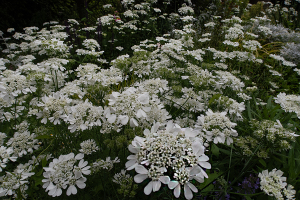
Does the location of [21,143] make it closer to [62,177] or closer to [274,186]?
[62,177]

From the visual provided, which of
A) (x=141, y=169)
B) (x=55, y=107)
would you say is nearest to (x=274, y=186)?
(x=141, y=169)

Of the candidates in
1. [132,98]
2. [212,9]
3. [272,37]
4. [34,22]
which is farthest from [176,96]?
[34,22]

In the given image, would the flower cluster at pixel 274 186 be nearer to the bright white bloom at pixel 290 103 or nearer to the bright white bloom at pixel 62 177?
the bright white bloom at pixel 290 103

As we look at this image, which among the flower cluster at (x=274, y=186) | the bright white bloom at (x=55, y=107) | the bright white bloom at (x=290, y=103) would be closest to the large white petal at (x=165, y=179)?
the flower cluster at (x=274, y=186)

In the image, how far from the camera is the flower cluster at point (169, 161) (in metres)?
1.00

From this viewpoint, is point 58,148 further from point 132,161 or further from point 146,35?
point 146,35

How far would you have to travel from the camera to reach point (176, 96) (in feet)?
7.95

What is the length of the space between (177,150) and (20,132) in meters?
1.81

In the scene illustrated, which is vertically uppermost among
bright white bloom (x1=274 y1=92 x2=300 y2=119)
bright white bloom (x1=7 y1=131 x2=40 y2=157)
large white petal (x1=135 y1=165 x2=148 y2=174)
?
large white petal (x1=135 y1=165 x2=148 y2=174)

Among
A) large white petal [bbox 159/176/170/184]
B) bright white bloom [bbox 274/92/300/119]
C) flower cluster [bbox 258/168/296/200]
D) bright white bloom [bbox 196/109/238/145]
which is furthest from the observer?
bright white bloom [bbox 274/92/300/119]

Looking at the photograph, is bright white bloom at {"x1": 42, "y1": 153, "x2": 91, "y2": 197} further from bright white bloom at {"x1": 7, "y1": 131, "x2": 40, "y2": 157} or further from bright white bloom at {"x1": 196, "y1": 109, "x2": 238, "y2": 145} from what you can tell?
bright white bloom at {"x1": 196, "y1": 109, "x2": 238, "y2": 145}

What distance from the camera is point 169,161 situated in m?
1.00

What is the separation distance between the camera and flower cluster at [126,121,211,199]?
1.00 m

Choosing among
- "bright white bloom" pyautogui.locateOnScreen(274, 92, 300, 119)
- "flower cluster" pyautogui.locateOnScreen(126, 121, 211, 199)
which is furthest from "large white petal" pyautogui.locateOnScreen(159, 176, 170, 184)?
"bright white bloom" pyautogui.locateOnScreen(274, 92, 300, 119)
